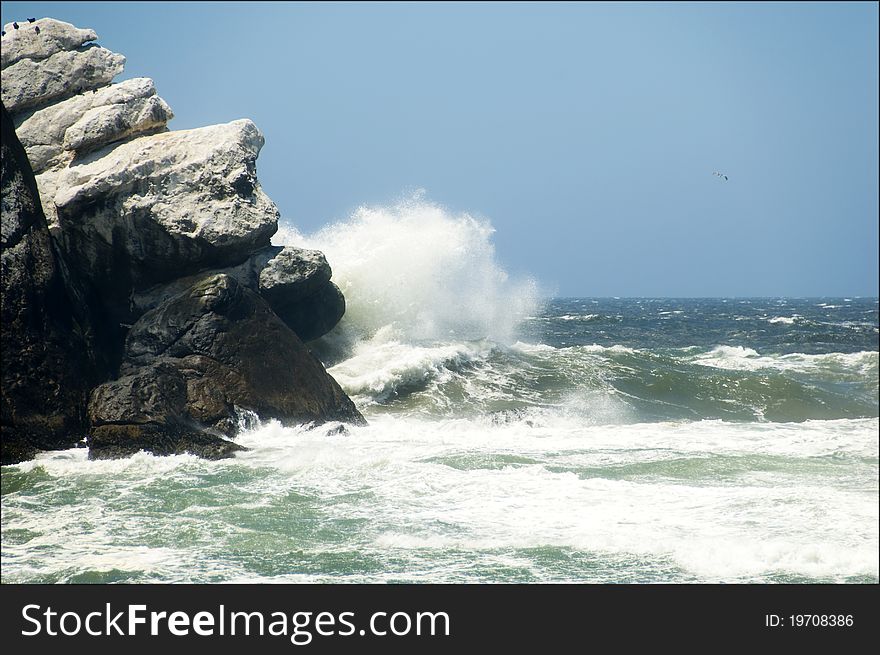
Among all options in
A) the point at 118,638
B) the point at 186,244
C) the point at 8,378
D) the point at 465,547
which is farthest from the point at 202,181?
the point at 118,638

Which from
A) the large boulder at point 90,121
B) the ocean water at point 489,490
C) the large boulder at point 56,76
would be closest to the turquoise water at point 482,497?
the ocean water at point 489,490

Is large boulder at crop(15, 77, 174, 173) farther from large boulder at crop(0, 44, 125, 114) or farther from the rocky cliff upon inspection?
large boulder at crop(0, 44, 125, 114)

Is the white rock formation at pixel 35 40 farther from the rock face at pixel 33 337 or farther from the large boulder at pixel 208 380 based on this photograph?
the large boulder at pixel 208 380

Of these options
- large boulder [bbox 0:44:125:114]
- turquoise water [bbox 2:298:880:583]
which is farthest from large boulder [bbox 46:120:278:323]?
turquoise water [bbox 2:298:880:583]

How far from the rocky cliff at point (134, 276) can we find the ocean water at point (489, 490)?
0.86 metres

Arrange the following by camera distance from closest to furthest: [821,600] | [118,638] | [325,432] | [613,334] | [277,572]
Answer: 1. [118,638]
2. [821,600]
3. [277,572]
4. [325,432]
5. [613,334]

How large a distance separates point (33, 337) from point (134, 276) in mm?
3520

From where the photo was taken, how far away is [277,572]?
288 inches

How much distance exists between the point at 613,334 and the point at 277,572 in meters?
34.5

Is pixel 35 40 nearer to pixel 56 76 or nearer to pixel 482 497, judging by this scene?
pixel 56 76

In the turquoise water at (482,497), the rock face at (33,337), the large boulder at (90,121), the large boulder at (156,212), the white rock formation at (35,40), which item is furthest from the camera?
the white rock formation at (35,40)

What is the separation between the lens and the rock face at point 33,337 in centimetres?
1203

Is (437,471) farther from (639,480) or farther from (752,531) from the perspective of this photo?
(752,531)

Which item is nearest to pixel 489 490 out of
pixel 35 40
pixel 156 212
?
pixel 156 212
